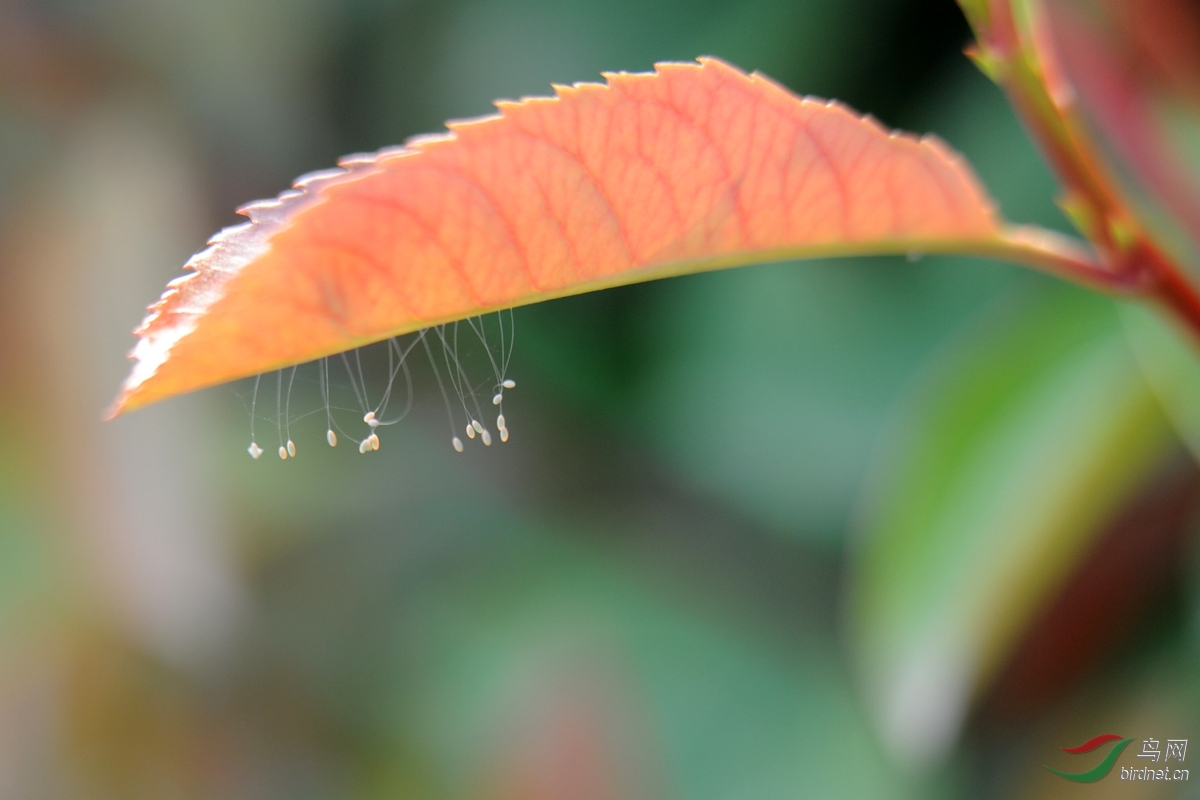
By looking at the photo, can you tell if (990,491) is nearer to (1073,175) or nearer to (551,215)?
(1073,175)

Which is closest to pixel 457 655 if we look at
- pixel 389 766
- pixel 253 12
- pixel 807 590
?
pixel 389 766

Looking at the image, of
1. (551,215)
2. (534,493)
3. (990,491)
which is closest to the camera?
(551,215)

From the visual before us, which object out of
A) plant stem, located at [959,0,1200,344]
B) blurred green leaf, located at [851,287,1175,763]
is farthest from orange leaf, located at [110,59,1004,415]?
blurred green leaf, located at [851,287,1175,763]

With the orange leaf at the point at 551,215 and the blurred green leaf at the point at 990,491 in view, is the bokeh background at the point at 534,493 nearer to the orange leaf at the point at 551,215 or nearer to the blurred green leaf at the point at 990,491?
the blurred green leaf at the point at 990,491

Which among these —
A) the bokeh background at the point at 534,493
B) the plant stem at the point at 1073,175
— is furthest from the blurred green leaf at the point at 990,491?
the plant stem at the point at 1073,175

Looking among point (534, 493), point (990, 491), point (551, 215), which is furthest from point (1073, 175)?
point (534, 493)

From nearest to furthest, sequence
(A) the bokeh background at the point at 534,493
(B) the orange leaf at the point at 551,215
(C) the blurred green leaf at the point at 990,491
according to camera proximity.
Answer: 1. (B) the orange leaf at the point at 551,215
2. (C) the blurred green leaf at the point at 990,491
3. (A) the bokeh background at the point at 534,493
